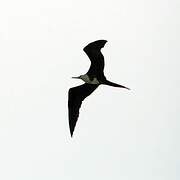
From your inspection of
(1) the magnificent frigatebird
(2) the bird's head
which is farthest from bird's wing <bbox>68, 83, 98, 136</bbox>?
(2) the bird's head

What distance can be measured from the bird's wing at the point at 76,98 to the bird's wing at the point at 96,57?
0.98 meters

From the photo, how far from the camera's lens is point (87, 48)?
77.8ft

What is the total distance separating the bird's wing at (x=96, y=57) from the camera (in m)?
23.5

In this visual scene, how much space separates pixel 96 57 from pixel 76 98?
163cm

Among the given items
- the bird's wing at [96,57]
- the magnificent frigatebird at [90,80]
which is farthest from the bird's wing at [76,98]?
the bird's wing at [96,57]

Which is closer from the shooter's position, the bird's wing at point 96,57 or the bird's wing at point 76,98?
the bird's wing at point 96,57

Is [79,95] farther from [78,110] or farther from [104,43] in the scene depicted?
[104,43]

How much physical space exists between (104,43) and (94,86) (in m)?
1.82

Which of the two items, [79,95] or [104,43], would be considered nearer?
[104,43]

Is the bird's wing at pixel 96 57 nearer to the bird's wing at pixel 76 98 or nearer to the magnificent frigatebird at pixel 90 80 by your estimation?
the magnificent frigatebird at pixel 90 80

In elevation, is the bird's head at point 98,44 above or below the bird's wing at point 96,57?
above

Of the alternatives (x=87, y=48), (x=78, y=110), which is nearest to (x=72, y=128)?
(x=78, y=110)

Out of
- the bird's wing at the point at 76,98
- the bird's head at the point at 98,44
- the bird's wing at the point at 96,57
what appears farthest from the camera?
the bird's wing at the point at 76,98

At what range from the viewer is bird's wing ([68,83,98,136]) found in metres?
24.7
